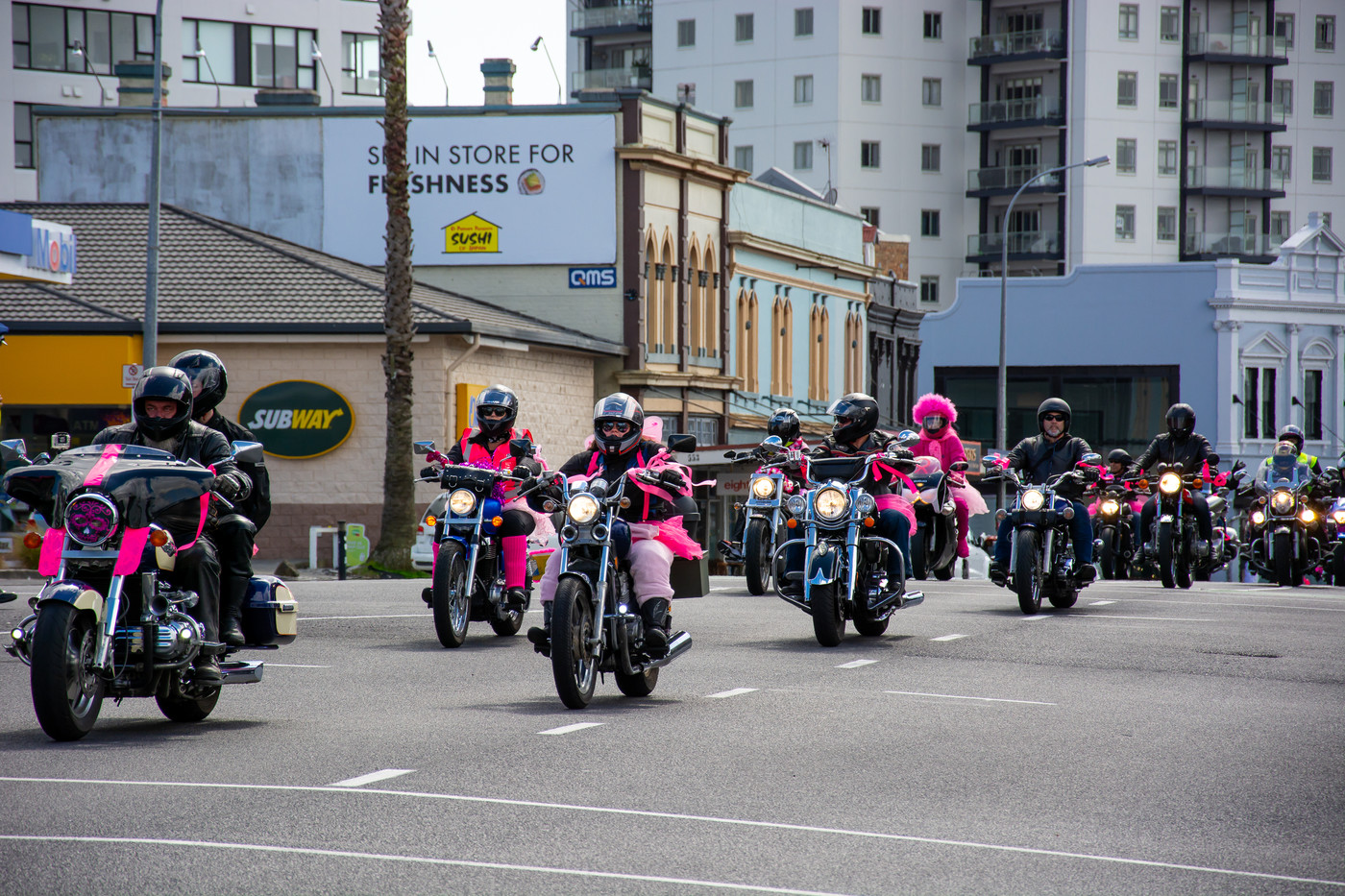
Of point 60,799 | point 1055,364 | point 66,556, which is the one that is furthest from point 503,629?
point 1055,364

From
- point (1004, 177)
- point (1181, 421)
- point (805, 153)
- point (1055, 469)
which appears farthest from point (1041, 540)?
point (1004, 177)

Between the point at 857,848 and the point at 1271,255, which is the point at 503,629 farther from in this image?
the point at 1271,255

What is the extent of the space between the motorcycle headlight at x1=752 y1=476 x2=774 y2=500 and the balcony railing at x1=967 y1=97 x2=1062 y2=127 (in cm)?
6454

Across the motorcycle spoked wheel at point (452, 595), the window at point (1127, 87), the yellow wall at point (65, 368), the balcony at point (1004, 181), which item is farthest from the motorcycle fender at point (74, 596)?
the window at point (1127, 87)

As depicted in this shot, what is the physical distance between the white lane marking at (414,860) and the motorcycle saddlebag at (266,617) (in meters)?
2.91

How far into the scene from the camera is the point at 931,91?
82.6m

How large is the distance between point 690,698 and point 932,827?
380cm

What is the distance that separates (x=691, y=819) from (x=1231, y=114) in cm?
8077

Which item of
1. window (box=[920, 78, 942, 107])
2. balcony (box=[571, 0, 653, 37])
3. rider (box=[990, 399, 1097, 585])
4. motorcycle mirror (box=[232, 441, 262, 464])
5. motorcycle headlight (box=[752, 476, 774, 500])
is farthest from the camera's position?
balcony (box=[571, 0, 653, 37])

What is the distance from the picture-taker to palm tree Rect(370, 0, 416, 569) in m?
28.0

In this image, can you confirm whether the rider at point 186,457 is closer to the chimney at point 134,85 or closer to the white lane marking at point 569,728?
the white lane marking at point 569,728

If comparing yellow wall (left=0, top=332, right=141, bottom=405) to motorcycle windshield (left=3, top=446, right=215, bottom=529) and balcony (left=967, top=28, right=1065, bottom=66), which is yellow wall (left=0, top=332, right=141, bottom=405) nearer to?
motorcycle windshield (left=3, top=446, right=215, bottom=529)

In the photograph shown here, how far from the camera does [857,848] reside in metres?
6.59

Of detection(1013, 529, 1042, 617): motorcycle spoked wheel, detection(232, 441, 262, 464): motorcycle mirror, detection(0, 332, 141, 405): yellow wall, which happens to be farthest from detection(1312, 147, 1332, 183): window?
detection(232, 441, 262, 464): motorcycle mirror
